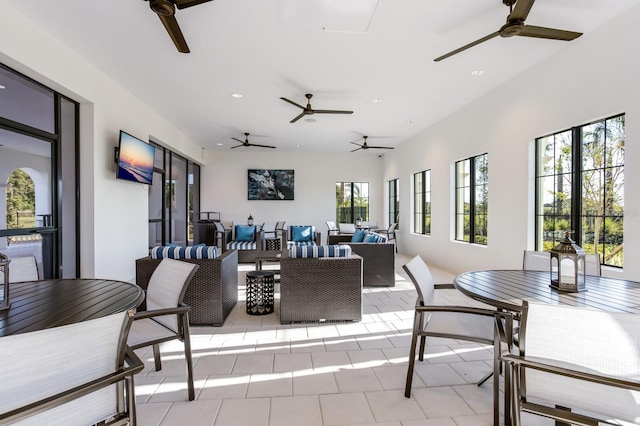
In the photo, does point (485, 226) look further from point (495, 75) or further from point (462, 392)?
point (462, 392)

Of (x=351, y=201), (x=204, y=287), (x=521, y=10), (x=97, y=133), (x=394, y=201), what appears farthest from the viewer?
(x=351, y=201)

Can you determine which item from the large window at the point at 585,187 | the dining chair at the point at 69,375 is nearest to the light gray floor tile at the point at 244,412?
the dining chair at the point at 69,375

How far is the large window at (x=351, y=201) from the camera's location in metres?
10.3

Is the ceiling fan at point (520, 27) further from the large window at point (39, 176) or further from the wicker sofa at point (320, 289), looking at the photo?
the large window at point (39, 176)

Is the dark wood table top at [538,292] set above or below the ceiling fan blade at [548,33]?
below

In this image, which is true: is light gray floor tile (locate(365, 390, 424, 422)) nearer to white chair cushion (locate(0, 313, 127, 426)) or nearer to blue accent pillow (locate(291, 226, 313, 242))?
white chair cushion (locate(0, 313, 127, 426))

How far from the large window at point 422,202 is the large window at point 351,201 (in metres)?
2.45

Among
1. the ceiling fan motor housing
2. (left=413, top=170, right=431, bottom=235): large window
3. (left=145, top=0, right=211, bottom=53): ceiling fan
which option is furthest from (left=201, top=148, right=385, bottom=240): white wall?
the ceiling fan motor housing

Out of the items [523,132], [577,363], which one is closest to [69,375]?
[577,363]

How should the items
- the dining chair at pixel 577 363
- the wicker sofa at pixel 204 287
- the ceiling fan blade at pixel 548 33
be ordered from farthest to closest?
the wicker sofa at pixel 204 287, the ceiling fan blade at pixel 548 33, the dining chair at pixel 577 363

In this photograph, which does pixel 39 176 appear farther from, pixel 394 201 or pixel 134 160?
pixel 394 201

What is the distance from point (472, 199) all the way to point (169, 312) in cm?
532

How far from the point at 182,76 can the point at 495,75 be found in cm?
417

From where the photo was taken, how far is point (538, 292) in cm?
192
